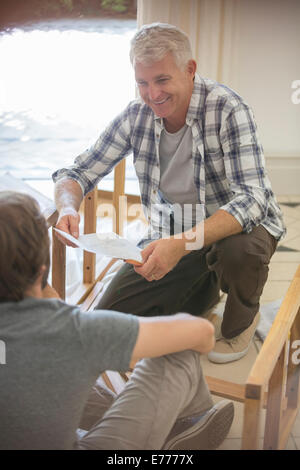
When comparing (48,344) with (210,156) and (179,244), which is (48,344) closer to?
(179,244)

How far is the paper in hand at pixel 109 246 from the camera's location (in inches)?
48.5

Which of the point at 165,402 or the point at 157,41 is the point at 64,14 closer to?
the point at 157,41

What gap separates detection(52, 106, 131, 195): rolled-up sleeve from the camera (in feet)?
5.44

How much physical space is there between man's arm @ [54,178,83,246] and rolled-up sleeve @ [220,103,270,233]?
40 centimetres

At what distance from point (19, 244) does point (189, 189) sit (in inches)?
34.2

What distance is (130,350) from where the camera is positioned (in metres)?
0.83

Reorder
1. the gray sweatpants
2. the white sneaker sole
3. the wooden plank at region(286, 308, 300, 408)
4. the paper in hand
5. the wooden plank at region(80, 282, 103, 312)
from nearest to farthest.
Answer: the gray sweatpants < the paper in hand < the wooden plank at region(286, 308, 300, 408) < the white sneaker sole < the wooden plank at region(80, 282, 103, 312)

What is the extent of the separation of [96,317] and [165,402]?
222 millimetres

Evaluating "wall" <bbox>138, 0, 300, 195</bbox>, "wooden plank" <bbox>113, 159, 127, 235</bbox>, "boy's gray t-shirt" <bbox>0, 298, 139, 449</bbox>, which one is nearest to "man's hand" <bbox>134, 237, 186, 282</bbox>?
"boy's gray t-shirt" <bbox>0, 298, 139, 449</bbox>

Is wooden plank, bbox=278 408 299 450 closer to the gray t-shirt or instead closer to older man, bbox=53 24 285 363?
older man, bbox=53 24 285 363

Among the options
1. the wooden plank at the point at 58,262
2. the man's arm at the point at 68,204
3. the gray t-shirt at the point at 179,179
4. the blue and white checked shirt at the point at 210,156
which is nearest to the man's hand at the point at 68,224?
the man's arm at the point at 68,204

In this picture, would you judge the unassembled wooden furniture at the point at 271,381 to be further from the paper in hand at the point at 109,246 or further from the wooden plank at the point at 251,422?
the paper in hand at the point at 109,246

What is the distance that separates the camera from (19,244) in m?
0.82
